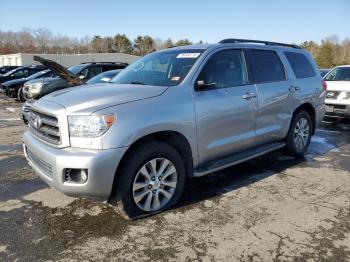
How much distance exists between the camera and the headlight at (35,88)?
1206 cm

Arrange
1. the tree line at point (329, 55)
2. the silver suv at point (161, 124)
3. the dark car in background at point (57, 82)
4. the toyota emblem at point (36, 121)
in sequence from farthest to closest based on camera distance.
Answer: the tree line at point (329, 55), the dark car in background at point (57, 82), the toyota emblem at point (36, 121), the silver suv at point (161, 124)

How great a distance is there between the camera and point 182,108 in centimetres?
392

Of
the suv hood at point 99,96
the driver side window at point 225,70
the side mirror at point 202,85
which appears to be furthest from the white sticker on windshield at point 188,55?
the suv hood at point 99,96

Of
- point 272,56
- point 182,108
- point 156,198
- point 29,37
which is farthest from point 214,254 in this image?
point 29,37

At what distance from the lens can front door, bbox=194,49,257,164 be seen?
4172mm

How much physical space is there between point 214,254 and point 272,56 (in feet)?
11.4

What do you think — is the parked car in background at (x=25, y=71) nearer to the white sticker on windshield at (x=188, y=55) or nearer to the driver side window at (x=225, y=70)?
the white sticker on windshield at (x=188, y=55)

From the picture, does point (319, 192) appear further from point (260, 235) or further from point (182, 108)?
point (182, 108)

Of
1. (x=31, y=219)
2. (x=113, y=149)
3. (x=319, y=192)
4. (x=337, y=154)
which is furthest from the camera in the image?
(x=337, y=154)

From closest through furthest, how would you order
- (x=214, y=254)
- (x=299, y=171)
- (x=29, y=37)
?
(x=214, y=254), (x=299, y=171), (x=29, y=37)

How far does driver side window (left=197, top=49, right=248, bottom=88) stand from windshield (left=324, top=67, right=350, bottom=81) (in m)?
6.42

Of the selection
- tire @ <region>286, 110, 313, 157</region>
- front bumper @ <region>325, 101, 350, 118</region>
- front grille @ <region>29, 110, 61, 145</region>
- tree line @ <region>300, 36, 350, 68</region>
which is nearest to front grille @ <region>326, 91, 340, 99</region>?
front bumper @ <region>325, 101, 350, 118</region>

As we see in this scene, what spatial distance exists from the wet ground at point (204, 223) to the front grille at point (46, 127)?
0.87 metres

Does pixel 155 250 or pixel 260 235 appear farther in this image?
pixel 260 235
